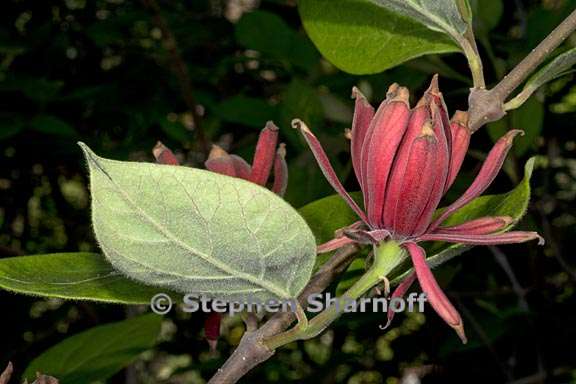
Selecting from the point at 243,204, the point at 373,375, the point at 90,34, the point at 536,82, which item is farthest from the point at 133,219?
the point at 373,375

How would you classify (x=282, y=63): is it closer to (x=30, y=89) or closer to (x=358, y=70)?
(x=30, y=89)

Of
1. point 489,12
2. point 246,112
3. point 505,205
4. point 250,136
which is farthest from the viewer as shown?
point 250,136

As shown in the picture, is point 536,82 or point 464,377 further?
point 464,377

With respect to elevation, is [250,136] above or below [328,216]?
below

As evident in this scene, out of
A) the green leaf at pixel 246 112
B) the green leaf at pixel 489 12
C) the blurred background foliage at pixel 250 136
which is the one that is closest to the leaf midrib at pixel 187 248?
the blurred background foliage at pixel 250 136

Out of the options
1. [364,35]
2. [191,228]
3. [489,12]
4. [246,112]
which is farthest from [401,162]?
[246,112]

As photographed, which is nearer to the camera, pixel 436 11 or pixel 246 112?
pixel 436 11

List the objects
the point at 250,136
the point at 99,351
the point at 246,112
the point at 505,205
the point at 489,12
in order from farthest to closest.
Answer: the point at 250,136
the point at 246,112
the point at 489,12
the point at 99,351
the point at 505,205

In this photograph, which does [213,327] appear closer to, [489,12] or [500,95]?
[500,95]
